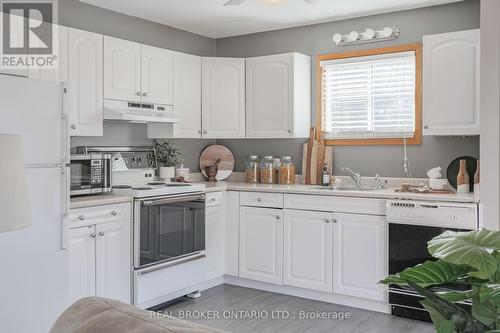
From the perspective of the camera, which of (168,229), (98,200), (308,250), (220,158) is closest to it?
(98,200)

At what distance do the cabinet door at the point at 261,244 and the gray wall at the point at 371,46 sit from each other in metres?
0.84

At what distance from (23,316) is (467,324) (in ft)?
8.73

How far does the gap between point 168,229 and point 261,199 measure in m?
0.88

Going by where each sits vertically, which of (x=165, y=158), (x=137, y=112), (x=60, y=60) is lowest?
(x=165, y=158)

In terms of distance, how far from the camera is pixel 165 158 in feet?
15.9

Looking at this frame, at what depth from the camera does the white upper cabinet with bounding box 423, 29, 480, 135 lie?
149 inches

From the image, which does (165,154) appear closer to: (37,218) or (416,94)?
(37,218)

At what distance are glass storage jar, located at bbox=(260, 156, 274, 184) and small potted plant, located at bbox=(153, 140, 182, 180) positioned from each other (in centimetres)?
87

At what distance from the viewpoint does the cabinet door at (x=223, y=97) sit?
16.5 feet

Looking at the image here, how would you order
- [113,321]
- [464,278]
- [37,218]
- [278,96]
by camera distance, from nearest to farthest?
[464,278] → [113,321] → [37,218] → [278,96]

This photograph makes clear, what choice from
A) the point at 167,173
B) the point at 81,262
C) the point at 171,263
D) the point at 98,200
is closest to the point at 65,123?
the point at 98,200

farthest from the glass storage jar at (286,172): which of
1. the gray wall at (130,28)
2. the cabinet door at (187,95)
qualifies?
the gray wall at (130,28)

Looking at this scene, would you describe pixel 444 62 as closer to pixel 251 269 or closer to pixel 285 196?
pixel 285 196

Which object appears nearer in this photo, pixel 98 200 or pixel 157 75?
pixel 98 200
